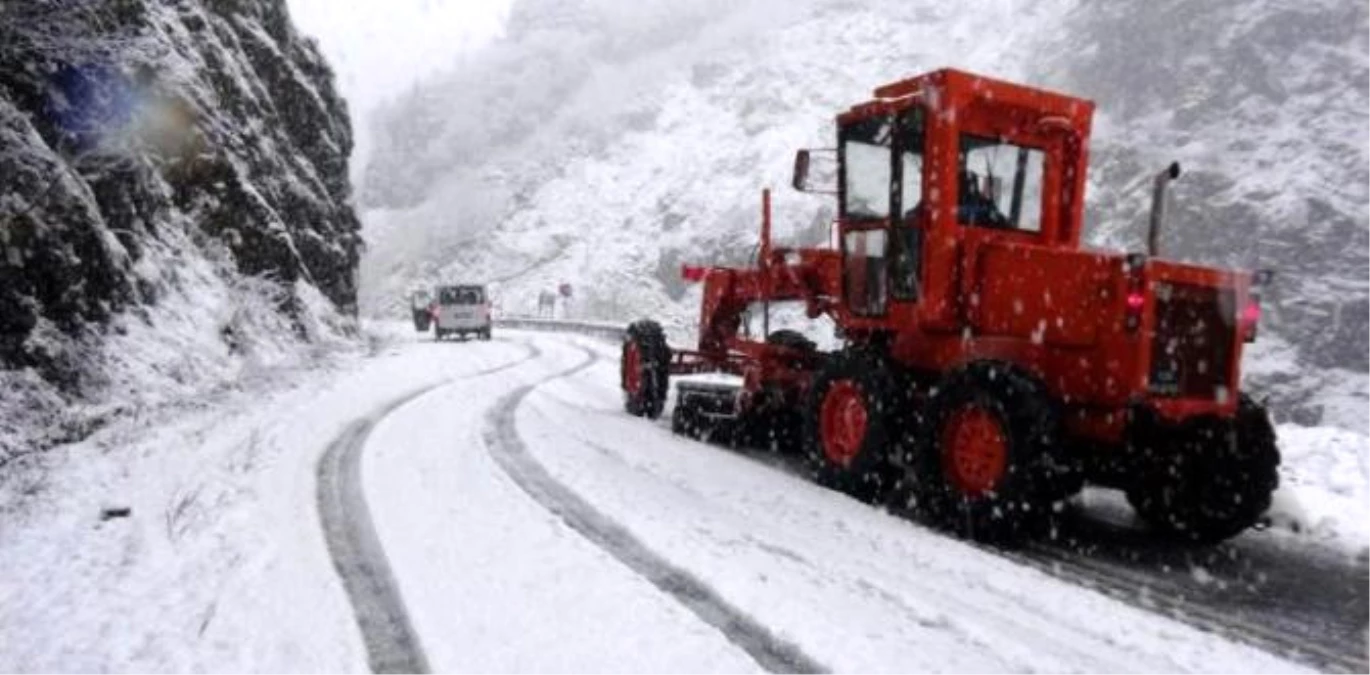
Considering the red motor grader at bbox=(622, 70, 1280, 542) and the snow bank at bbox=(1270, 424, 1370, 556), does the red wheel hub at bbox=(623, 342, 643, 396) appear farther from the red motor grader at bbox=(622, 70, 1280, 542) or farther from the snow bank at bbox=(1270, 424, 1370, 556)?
the snow bank at bbox=(1270, 424, 1370, 556)

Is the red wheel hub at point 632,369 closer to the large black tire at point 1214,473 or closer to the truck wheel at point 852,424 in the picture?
the truck wheel at point 852,424

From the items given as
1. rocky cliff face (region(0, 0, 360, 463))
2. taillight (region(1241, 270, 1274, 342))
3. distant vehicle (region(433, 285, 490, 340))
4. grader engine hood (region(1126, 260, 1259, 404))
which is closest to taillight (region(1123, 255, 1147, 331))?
grader engine hood (region(1126, 260, 1259, 404))

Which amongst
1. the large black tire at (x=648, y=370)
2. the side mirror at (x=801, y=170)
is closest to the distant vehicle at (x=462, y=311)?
the large black tire at (x=648, y=370)

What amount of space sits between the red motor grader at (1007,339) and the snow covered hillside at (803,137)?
48674mm

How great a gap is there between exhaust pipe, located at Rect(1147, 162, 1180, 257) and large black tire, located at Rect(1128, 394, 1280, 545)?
51.7 inches

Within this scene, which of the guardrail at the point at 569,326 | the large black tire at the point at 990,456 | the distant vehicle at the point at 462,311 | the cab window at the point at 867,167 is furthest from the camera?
the distant vehicle at the point at 462,311

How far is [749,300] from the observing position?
12.6 m

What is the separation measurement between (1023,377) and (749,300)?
573 centimetres

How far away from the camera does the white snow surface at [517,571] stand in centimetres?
476

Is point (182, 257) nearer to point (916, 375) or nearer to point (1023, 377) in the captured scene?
point (916, 375)

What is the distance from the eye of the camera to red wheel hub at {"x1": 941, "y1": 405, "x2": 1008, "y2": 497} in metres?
7.25

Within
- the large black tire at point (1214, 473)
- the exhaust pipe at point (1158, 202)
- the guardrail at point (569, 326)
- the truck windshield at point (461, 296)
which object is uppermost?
the exhaust pipe at point (1158, 202)

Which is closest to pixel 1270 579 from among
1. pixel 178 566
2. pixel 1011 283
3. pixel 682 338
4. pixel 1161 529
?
pixel 1161 529

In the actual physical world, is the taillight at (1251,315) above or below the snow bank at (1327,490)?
above
